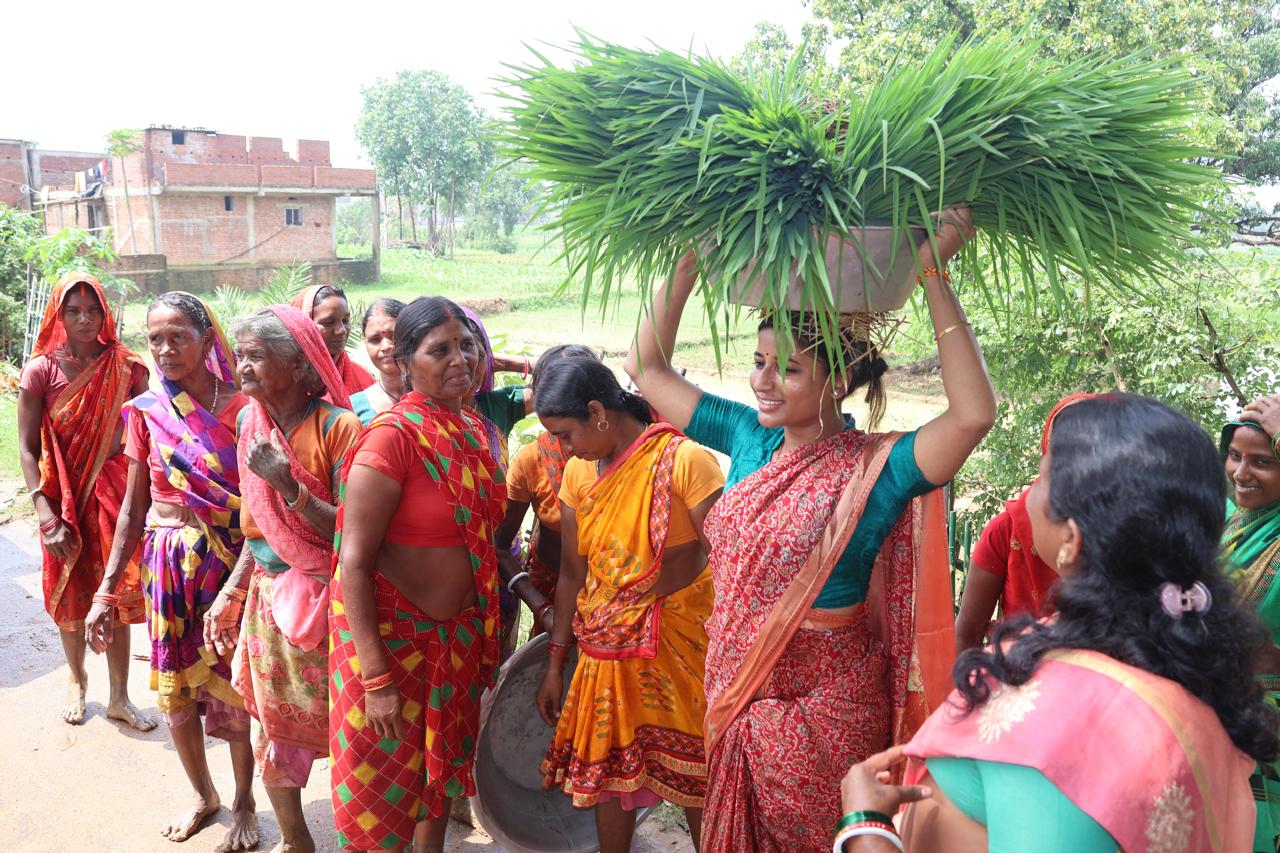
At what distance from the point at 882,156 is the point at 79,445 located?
166 inches

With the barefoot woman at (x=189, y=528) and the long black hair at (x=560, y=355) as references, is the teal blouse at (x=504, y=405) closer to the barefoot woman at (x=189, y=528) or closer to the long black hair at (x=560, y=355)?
the long black hair at (x=560, y=355)

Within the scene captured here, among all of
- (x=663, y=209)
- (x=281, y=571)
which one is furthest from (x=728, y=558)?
(x=281, y=571)

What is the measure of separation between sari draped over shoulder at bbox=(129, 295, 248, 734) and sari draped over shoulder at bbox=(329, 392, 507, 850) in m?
0.93

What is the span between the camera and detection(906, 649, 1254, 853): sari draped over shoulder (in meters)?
1.19

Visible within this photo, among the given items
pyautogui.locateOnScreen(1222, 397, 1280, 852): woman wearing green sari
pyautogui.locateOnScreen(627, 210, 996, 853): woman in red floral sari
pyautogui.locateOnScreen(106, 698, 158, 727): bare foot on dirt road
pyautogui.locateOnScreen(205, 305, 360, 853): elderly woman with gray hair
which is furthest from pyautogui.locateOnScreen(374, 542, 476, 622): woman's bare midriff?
pyautogui.locateOnScreen(106, 698, 158, 727): bare foot on dirt road

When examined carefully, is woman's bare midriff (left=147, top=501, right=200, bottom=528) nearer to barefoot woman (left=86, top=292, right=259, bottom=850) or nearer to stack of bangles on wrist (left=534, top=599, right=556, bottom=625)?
barefoot woman (left=86, top=292, right=259, bottom=850)

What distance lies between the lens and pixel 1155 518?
1277 millimetres

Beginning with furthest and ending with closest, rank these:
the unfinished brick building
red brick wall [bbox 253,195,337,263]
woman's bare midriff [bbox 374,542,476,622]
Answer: red brick wall [bbox 253,195,337,263] → the unfinished brick building → woman's bare midriff [bbox 374,542,476,622]

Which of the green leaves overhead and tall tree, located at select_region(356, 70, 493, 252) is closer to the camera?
the green leaves overhead

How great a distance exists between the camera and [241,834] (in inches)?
141

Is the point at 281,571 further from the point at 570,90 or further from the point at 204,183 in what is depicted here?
the point at 204,183

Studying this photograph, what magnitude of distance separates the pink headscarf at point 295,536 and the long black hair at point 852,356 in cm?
159

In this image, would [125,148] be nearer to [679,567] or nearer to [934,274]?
[679,567]

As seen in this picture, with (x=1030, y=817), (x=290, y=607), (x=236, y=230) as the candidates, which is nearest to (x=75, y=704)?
(x=290, y=607)
